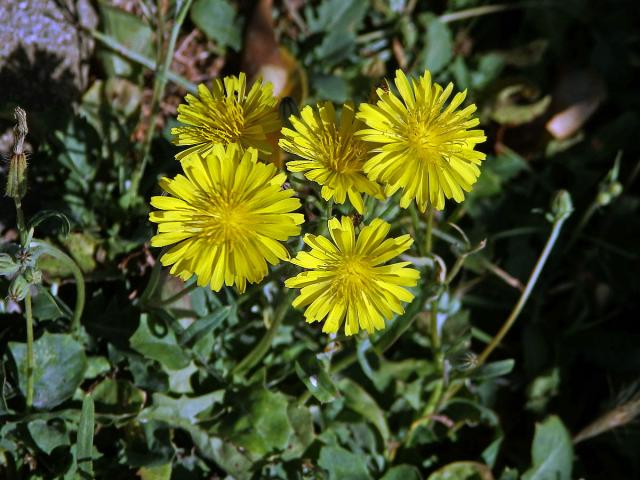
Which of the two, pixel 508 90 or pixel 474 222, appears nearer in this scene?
pixel 474 222

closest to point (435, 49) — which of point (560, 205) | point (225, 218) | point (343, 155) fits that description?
point (560, 205)

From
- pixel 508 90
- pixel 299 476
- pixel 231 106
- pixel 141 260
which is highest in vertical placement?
pixel 508 90

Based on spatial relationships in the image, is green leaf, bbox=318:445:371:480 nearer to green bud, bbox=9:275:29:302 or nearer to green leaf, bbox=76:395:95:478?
green leaf, bbox=76:395:95:478

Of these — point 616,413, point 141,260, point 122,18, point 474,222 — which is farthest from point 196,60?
point 616,413

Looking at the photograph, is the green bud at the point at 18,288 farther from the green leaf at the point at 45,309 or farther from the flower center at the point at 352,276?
the flower center at the point at 352,276

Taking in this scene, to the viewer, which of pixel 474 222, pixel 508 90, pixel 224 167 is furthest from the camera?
pixel 508 90

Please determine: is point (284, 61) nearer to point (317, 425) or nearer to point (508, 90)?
point (508, 90)

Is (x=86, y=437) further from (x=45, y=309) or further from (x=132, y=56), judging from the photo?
(x=132, y=56)

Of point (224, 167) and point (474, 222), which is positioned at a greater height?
point (474, 222)
